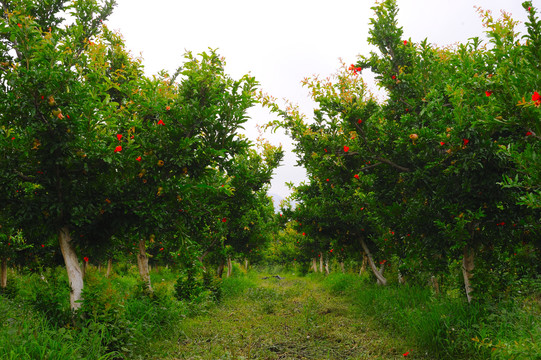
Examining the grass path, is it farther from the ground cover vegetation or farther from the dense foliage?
the dense foliage

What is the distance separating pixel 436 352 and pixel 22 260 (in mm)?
12201

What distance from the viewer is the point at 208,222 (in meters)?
7.81

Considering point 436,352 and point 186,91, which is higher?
point 186,91

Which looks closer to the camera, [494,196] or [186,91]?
[494,196]

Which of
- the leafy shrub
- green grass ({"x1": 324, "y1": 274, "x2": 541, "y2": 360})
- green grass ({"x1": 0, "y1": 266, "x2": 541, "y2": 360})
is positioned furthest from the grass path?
the leafy shrub

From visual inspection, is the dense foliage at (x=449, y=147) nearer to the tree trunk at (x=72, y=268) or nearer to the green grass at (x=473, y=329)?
the green grass at (x=473, y=329)

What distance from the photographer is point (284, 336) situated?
682 centimetres

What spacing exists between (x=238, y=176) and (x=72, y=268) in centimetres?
326

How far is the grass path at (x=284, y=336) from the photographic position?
5555 mm

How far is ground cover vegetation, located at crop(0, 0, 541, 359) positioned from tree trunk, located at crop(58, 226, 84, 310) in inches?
0.7

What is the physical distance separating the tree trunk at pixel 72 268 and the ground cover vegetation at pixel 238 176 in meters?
0.02

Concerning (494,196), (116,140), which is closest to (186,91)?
(116,140)

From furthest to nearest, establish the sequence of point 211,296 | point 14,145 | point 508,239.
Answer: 1. point 211,296
2. point 508,239
3. point 14,145

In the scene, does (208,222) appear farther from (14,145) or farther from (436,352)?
(436,352)
